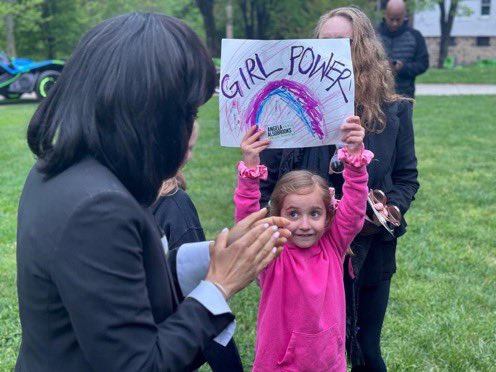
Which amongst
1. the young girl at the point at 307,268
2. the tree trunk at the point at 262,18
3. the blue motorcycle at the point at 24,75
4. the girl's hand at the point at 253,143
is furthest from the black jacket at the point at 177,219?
the tree trunk at the point at 262,18

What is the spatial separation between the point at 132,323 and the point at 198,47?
0.60 m

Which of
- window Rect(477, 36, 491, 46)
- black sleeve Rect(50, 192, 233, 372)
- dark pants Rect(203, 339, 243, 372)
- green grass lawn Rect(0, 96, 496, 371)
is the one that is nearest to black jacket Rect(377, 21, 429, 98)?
green grass lawn Rect(0, 96, 496, 371)

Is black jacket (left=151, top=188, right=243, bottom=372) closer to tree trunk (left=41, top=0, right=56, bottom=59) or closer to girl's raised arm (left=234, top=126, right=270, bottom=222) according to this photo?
girl's raised arm (left=234, top=126, right=270, bottom=222)

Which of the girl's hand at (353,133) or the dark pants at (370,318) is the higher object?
the girl's hand at (353,133)

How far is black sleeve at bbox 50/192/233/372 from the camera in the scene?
4.51ft

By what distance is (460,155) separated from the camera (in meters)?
9.92

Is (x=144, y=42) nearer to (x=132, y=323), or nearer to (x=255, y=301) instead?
(x=132, y=323)

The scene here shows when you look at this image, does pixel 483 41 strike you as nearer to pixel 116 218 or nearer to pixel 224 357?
pixel 224 357

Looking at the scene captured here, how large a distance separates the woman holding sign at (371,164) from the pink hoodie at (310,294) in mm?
210

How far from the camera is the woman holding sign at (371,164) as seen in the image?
9.29ft

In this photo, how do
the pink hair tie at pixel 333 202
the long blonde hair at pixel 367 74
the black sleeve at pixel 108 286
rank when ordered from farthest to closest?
the long blonde hair at pixel 367 74 → the pink hair tie at pixel 333 202 → the black sleeve at pixel 108 286

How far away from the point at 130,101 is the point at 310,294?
4.41 ft

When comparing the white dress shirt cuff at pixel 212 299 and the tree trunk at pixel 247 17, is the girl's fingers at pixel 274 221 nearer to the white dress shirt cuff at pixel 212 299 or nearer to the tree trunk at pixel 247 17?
the white dress shirt cuff at pixel 212 299

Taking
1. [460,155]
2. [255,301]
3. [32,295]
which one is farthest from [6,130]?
[32,295]
